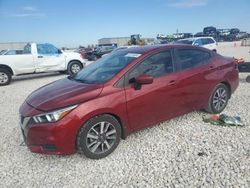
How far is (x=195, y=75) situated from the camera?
456cm

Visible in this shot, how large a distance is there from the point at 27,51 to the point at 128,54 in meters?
8.92

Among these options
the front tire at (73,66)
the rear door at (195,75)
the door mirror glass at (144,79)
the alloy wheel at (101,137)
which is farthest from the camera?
the front tire at (73,66)

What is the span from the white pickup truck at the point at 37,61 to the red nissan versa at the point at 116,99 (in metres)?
7.88

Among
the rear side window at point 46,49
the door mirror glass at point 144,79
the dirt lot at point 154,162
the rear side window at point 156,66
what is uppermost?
the rear side window at point 46,49

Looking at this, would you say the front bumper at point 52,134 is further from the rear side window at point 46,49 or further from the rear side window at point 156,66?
the rear side window at point 46,49

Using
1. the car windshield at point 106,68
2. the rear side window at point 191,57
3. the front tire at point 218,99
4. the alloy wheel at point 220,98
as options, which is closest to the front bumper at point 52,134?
the car windshield at point 106,68

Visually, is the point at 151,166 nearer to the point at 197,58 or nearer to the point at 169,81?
the point at 169,81

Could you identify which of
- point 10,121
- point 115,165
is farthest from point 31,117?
point 10,121

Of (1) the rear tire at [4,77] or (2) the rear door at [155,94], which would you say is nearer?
(2) the rear door at [155,94]

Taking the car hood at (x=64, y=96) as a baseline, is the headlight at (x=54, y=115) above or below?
below

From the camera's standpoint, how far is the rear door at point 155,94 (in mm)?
3814

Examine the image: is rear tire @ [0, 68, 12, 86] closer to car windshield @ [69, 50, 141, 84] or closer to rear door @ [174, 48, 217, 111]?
car windshield @ [69, 50, 141, 84]

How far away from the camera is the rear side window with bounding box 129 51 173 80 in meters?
3.95

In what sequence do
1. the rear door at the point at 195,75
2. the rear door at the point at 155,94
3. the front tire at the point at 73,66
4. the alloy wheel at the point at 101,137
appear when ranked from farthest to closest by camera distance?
the front tire at the point at 73,66 < the rear door at the point at 195,75 < the rear door at the point at 155,94 < the alloy wheel at the point at 101,137
